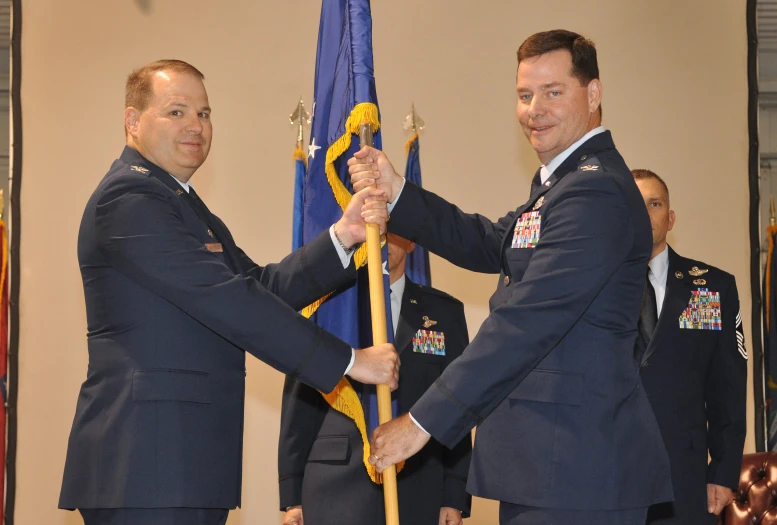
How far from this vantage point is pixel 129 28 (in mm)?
5691

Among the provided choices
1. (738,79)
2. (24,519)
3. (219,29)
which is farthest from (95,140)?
(738,79)

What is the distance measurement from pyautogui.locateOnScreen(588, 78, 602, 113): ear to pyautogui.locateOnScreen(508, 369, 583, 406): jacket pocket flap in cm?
81

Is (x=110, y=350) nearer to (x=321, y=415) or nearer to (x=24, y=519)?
(x=321, y=415)

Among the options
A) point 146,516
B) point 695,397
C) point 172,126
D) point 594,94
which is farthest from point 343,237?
point 695,397

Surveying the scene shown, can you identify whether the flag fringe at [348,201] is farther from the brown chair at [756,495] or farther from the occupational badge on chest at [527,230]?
the brown chair at [756,495]

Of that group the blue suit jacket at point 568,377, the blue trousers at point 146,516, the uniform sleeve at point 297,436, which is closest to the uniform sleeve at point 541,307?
the blue suit jacket at point 568,377

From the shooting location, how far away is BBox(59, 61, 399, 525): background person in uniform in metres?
2.29

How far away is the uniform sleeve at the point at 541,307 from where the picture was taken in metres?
2.28

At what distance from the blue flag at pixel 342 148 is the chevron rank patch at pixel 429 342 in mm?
408

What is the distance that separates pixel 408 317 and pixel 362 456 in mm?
577

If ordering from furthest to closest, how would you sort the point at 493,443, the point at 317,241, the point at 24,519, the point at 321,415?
the point at 24,519, the point at 321,415, the point at 317,241, the point at 493,443

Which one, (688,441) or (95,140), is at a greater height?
(95,140)

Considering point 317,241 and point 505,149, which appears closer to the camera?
point 317,241

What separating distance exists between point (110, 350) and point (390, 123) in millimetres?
3476
